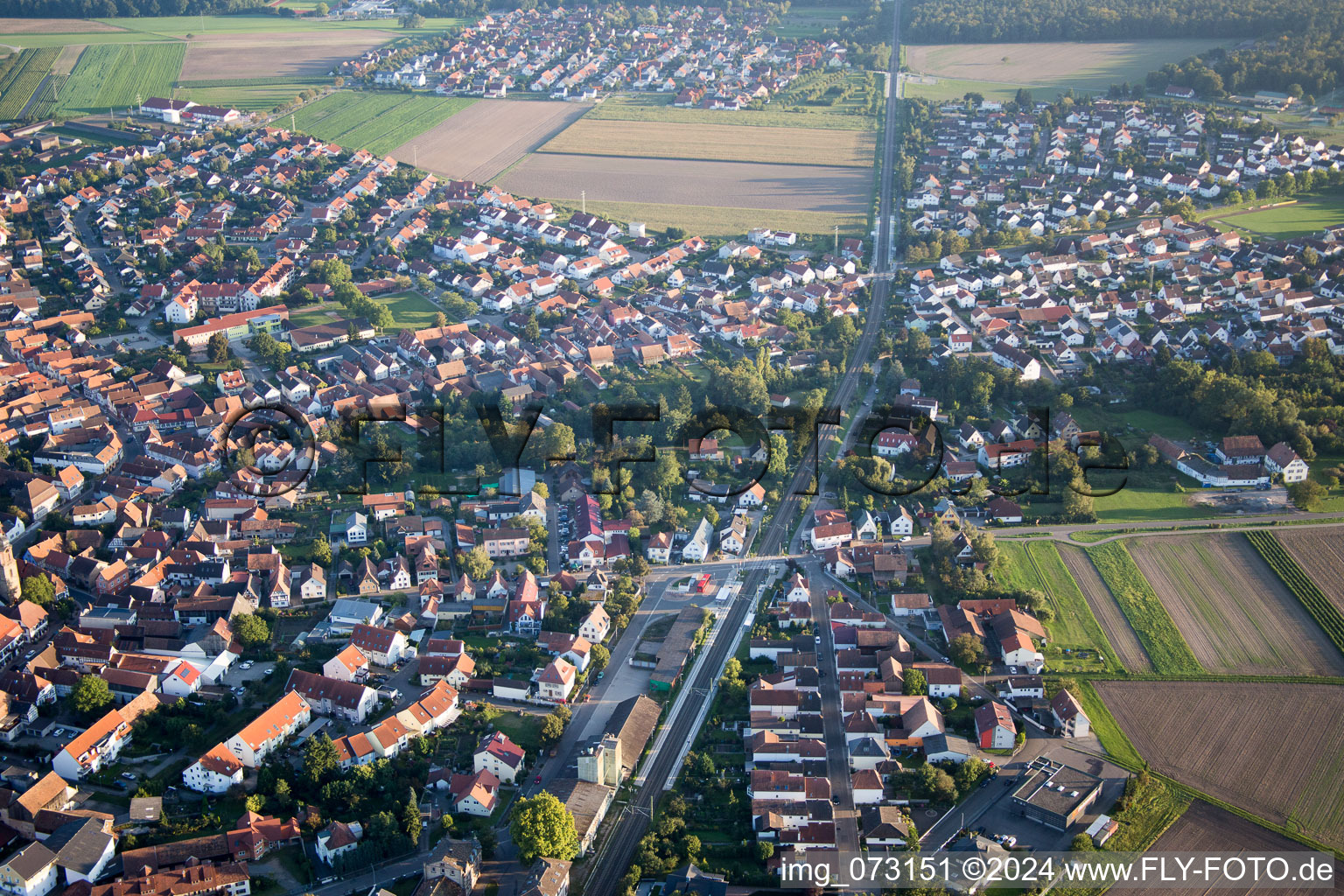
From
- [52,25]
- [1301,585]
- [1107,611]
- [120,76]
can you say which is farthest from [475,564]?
[52,25]

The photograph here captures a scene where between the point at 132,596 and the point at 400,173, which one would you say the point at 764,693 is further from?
the point at 400,173

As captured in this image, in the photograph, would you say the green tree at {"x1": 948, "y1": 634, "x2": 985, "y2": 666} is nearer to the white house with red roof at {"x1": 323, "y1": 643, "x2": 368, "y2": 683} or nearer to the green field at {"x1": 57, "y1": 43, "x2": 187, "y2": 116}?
the white house with red roof at {"x1": 323, "y1": 643, "x2": 368, "y2": 683}

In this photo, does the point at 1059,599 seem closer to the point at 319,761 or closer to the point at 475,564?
the point at 475,564

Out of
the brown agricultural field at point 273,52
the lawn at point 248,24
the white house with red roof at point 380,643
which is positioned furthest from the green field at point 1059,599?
the lawn at point 248,24

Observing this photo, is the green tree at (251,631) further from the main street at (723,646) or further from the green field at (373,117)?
the green field at (373,117)

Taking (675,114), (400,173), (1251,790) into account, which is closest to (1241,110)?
(675,114)
